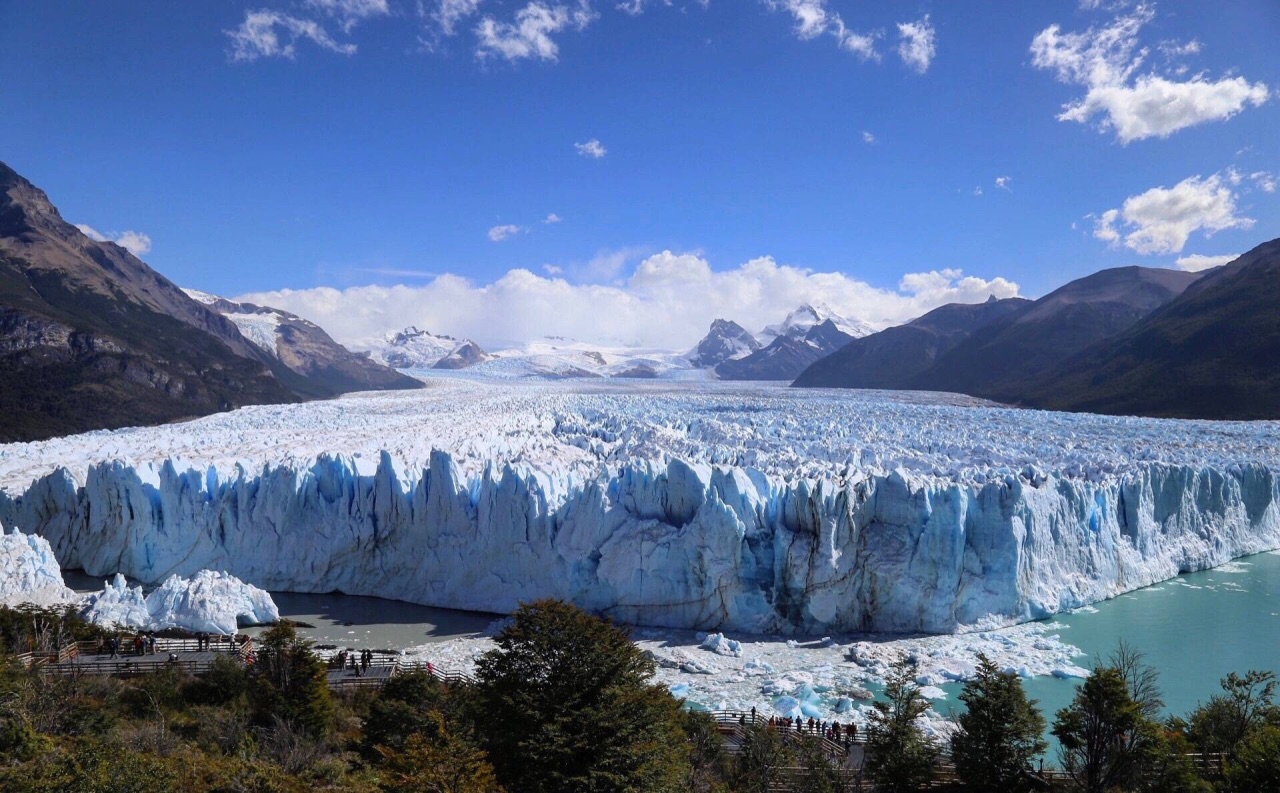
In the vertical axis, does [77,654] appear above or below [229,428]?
below

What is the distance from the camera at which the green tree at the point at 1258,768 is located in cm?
751

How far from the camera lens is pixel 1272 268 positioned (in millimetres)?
54844

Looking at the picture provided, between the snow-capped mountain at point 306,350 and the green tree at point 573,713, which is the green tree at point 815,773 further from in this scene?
the snow-capped mountain at point 306,350

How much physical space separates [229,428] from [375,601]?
17.7 metres

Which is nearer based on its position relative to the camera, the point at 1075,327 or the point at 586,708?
the point at 586,708

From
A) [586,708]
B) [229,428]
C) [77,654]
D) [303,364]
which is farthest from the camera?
[303,364]

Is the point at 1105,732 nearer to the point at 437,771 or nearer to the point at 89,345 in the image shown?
the point at 437,771

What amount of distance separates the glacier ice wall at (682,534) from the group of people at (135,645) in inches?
235

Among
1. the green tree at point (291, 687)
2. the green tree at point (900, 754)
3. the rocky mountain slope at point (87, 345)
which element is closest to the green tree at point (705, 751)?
the green tree at point (900, 754)

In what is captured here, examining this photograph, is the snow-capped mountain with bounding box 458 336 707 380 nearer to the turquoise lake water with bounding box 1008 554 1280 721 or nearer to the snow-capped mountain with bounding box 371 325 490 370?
the snow-capped mountain with bounding box 371 325 490 370

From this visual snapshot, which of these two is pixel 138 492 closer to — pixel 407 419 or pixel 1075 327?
pixel 407 419

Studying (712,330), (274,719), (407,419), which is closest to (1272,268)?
(407,419)

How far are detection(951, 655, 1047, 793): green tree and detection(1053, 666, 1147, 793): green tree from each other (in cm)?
44

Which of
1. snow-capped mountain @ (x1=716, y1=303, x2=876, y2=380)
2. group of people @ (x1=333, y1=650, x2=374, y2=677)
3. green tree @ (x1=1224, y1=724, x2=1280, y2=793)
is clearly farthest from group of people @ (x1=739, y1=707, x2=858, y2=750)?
snow-capped mountain @ (x1=716, y1=303, x2=876, y2=380)
